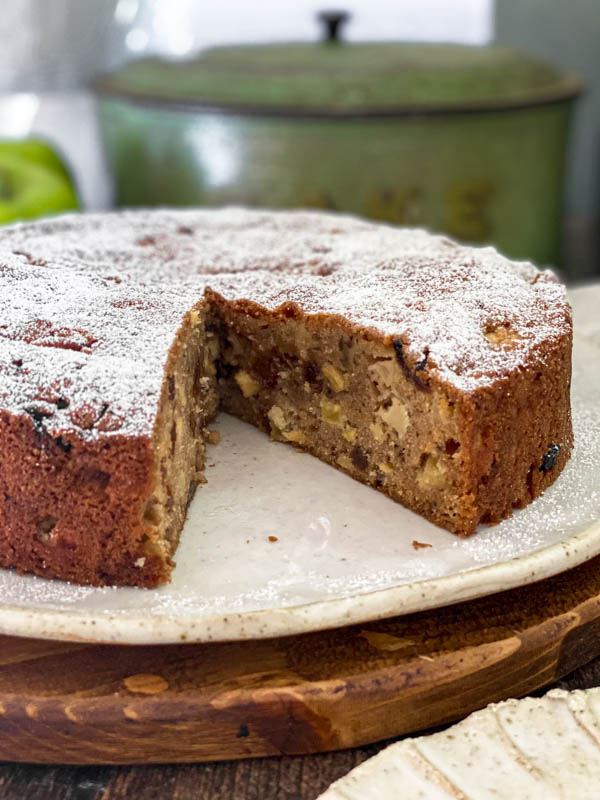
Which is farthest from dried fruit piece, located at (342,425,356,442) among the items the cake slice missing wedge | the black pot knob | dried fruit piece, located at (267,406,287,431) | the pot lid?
the black pot knob

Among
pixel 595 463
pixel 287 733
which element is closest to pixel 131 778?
pixel 287 733

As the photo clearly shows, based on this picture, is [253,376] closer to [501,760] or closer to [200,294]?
[200,294]

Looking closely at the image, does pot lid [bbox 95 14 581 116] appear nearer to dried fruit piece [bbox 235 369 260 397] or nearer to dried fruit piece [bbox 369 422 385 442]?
dried fruit piece [bbox 235 369 260 397]

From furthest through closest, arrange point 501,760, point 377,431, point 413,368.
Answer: point 377,431, point 413,368, point 501,760

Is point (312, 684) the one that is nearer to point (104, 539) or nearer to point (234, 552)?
point (234, 552)

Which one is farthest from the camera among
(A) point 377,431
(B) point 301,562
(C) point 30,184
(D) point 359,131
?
(C) point 30,184

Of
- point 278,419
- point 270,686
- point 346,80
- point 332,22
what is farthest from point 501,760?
point 332,22
